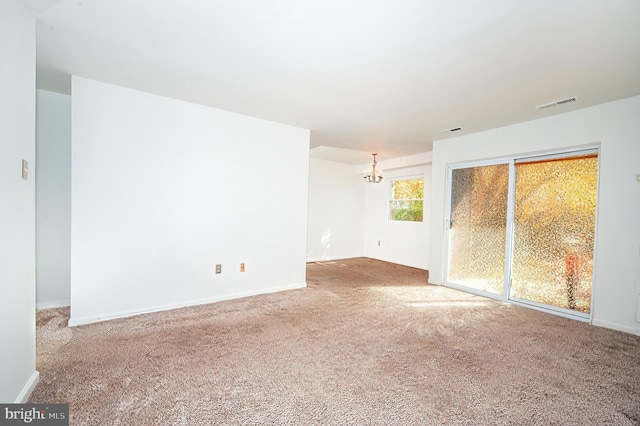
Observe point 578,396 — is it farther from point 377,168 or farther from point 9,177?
point 377,168

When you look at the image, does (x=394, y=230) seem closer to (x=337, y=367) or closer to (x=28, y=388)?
(x=337, y=367)

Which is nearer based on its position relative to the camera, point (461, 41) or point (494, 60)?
point (461, 41)

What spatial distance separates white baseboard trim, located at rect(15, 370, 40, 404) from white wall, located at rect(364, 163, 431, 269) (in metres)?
5.92

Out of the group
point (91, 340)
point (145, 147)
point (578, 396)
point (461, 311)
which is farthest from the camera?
point (461, 311)

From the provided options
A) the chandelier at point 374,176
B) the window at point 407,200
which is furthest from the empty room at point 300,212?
the window at point 407,200

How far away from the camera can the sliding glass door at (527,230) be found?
3.40 meters

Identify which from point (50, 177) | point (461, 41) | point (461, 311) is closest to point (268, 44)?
point (461, 41)

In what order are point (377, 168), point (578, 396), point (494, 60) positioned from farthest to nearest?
point (377, 168) < point (494, 60) < point (578, 396)

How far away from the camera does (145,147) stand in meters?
3.16

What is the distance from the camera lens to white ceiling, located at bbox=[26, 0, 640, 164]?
1.76 m

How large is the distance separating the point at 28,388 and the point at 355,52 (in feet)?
10.2

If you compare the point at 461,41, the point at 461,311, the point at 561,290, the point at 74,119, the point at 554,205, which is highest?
the point at 461,41

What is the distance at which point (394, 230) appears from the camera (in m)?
6.93

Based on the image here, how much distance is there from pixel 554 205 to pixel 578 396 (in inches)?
99.5
